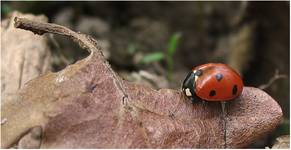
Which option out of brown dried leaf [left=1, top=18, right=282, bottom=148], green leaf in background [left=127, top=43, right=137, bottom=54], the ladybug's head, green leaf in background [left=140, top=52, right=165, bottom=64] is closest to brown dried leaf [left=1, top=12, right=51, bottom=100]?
brown dried leaf [left=1, top=18, right=282, bottom=148]

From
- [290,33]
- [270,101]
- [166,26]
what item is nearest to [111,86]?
[270,101]

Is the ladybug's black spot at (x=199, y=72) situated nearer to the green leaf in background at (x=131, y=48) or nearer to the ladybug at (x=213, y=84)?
the ladybug at (x=213, y=84)

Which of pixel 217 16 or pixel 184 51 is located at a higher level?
pixel 217 16

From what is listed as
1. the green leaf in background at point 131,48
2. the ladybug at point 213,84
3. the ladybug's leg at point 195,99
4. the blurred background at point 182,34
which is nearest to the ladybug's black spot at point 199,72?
the ladybug at point 213,84

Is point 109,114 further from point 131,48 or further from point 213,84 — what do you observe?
point 131,48

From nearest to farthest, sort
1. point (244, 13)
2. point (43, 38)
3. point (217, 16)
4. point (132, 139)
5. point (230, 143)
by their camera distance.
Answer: point (132, 139) < point (230, 143) < point (43, 38) < point (244, 13) < point (217, 16)

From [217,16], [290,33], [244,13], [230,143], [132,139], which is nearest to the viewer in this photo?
[132,139]

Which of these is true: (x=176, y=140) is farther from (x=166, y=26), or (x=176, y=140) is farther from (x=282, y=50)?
(x=166, y=26)
